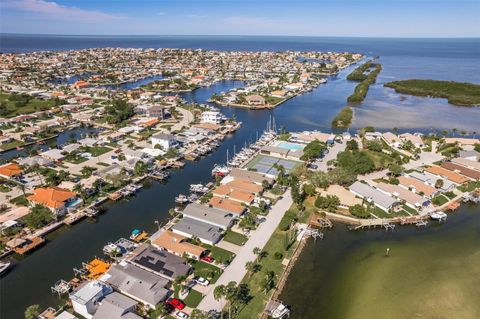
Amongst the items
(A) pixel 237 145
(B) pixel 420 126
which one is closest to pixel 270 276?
(A) pixel 237 145

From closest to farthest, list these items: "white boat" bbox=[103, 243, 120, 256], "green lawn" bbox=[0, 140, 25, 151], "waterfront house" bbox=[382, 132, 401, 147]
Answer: "white boat" bbox=[103, 243, 120, 256], "green lawn" bbox=[0, 140, 25, 151], "waterfront house" bbox=[382, 132, 401, 147]

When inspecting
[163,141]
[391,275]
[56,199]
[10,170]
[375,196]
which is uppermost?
[163,141]

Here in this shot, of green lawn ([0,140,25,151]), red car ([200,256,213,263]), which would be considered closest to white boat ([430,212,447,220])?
red car ([200,256,213,263])

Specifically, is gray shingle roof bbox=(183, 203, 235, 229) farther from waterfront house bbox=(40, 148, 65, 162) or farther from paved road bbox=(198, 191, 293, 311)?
waterfront house bbox=(40, 148, 65, 162)

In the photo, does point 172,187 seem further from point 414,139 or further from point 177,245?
point 414,139

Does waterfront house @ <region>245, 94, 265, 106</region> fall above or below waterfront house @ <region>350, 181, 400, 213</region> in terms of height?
above

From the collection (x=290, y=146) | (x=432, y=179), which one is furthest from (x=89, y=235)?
Answer: (x=432, y=179)

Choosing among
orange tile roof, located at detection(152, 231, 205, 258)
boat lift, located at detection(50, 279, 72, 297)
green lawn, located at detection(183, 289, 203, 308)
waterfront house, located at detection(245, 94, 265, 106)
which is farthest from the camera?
waterfront house, located at detection(245, 94, 265, 106)
